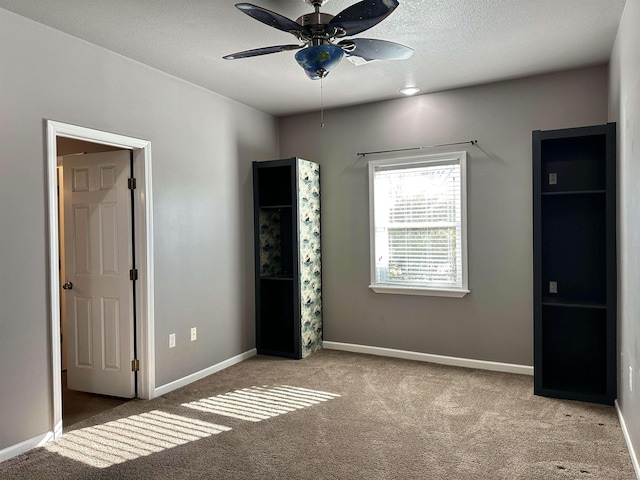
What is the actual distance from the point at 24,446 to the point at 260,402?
5.10 feet

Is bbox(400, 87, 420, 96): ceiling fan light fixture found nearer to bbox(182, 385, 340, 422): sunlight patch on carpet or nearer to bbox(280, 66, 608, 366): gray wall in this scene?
bbox(280, 66, 608, 366): gray wall

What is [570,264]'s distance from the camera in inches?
150

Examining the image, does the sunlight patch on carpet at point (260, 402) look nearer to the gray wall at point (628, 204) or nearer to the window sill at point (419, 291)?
the window sill at point (419, 291)

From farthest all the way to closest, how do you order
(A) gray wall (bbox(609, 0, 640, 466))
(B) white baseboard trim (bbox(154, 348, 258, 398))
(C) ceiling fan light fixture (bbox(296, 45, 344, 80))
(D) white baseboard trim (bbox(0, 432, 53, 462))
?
(B) white baseboard trim (bbox(154, 348, 258, 398))
(D) white baseboard trim (bbox(0, 432, 53, 462))
(A) gray wall (bbox(609, 0, 640, 466))
(C) ceiling fan light fixture (bbox(296, 45, 344, 80))

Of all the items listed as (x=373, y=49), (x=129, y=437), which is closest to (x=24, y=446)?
(x=129, y=437)

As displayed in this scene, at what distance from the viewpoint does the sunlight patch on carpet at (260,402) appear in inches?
136

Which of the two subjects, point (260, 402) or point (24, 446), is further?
point (260, 402)

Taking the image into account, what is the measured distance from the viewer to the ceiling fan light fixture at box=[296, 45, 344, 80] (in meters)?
2.36

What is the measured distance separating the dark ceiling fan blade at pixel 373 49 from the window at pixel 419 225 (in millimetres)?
2010

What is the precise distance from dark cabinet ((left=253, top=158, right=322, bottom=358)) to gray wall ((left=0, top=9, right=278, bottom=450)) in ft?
0.63

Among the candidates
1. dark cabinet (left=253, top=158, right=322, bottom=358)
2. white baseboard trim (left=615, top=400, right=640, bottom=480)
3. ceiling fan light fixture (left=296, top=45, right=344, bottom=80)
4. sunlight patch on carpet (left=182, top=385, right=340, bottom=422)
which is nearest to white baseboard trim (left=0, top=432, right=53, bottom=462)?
sunlight patch on carpet (left=182, top=385, right=340, bottom=422)

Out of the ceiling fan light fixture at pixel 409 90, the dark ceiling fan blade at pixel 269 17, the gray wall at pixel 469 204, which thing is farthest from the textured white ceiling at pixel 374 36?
the dark ceiling fan blade at pixel 269 17

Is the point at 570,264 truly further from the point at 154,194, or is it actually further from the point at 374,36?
the point at 154,194

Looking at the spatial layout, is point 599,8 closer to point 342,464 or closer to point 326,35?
point 326,35
